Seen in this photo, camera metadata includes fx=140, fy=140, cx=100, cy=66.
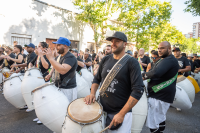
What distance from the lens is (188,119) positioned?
5.04m

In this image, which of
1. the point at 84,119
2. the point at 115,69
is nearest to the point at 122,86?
the point at 115,69

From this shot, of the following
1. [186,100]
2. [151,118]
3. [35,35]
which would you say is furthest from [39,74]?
[35,35]

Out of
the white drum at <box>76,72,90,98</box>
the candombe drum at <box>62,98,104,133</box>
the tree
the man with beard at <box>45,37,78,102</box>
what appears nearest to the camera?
the candombe drum at <box>62,98,104,133</box>

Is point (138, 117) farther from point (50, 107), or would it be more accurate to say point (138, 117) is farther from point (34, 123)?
point (34, 123)

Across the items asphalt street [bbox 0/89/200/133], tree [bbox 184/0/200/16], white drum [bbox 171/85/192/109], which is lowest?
asphalt street [bbox 0/89/200/133]

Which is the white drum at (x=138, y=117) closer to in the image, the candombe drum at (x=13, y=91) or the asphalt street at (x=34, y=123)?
the asphalt street at (x=34, y=123)

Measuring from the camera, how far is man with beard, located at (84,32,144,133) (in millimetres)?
1967

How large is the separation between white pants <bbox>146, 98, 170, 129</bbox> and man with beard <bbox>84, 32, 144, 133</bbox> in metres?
1.27

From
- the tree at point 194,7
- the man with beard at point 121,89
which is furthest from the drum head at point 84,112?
the tree at point 194,7

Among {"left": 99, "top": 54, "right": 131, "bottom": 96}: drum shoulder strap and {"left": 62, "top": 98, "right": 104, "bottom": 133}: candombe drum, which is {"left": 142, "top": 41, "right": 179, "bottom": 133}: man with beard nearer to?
{"left": 99, "top": 54, "right": 131, "bottom": 96}: drum shoulder strap

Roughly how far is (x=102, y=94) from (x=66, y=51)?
5.30 ft

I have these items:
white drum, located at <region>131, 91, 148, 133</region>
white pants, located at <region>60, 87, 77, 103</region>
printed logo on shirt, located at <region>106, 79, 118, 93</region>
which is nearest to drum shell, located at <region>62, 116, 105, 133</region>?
printed logo on shirt, located at <region>106, 79, 118, 93</region>

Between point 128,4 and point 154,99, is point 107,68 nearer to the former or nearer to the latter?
point 154,99

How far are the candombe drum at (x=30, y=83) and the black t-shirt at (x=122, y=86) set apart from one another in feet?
8.80
